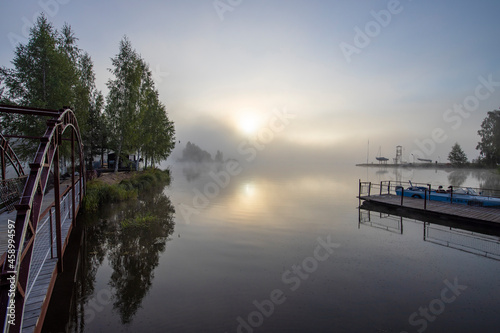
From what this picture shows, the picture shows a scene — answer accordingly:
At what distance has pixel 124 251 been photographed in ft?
41.6

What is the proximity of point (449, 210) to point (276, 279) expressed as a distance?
714 inches

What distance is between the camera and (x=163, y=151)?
50.6 meters

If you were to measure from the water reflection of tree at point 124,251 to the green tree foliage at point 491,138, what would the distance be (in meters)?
97.7

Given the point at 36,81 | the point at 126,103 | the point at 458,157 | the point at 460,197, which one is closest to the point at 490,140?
the point at 458,157

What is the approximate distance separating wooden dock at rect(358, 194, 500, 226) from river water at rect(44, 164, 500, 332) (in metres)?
2.28

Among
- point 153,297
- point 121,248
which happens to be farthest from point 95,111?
point 153,297

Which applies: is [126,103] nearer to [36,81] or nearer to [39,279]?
[36,81]

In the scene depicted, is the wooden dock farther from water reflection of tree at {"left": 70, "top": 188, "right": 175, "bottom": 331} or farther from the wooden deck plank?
the wooden deck plank

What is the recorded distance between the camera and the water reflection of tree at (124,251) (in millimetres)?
8578

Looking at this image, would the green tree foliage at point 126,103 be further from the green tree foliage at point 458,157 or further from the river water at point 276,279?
the green tree foliage at point 458,157

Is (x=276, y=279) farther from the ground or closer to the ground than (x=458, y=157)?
closer to the ground

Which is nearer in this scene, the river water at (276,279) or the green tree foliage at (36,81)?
the river water at (276,279)

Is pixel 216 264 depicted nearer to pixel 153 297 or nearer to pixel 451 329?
pixel 153 297

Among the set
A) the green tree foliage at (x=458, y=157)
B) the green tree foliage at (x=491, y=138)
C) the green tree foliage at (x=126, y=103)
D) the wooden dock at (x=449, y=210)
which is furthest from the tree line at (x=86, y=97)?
the green tree foliage at (x=458, y=157)
